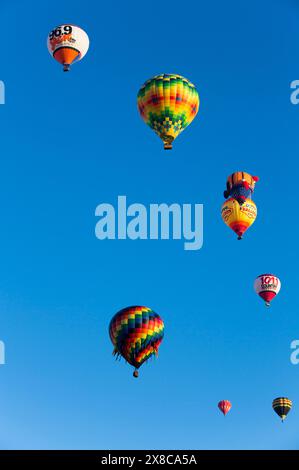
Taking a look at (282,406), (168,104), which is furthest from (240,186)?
(282,406)

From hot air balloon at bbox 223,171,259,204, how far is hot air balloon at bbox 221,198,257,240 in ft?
0.95

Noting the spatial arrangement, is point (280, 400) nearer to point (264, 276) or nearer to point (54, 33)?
point (264, 276)

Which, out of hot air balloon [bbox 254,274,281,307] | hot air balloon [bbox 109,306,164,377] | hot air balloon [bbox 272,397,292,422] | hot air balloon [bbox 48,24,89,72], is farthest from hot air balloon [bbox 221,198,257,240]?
hot air balloon [bbox 272,397,292,422]

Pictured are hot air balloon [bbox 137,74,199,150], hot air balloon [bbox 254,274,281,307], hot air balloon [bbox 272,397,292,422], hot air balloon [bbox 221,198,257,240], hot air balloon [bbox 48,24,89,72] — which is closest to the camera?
hot air balloon [bbox 137,74,199,150]

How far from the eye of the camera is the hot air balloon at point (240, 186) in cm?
5884

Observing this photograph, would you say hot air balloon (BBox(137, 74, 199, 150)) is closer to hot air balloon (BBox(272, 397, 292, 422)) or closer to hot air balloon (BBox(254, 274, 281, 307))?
hot air balloon (BBox(254, 274, 281, 307))

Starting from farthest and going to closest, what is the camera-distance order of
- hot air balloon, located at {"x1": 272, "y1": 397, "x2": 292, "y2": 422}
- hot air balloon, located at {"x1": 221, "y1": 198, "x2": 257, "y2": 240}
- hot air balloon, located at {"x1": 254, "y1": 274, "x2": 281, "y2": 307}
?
1. hot air balloon, located at {"x1": 272, "y1": 397, "x2": 292, "y2": 422}
2. hot air balloon, located at {"x1": 254, "y1": 274, "x2": 281, "y2": 307}
3. hot air balloon, located at {"x1": 221, "y1": 198, "x2": 257, "y2": 240}

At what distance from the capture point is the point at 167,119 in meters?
51.8

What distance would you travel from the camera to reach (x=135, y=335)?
2040 inches

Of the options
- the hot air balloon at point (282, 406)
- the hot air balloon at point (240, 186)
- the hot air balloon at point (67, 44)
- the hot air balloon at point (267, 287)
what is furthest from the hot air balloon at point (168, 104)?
the hot air balloon at point (282, 406)

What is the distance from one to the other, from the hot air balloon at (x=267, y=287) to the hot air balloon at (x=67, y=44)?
16.6m

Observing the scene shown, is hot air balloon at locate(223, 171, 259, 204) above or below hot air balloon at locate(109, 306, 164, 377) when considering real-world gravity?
above

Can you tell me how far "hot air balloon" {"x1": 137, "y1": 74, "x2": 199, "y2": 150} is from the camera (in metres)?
51.6
